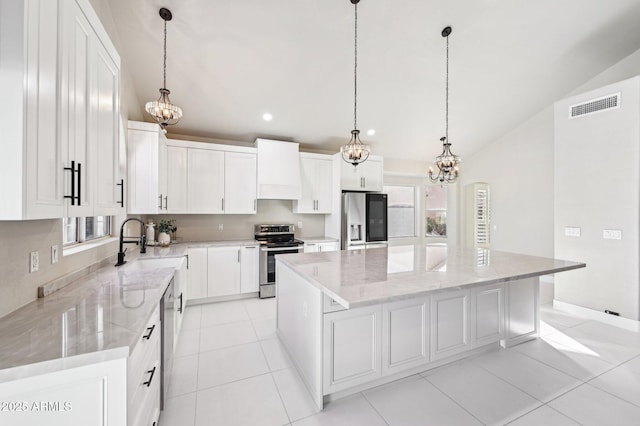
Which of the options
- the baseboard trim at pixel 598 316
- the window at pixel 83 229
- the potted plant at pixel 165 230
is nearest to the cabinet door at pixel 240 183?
the potted plant at pixel 165 230

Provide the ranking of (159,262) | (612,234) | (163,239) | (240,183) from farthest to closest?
(240,183)
(163,239)
(612,234)
(159,262)

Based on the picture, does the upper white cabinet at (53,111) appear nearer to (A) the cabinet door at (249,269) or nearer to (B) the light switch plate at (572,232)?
(A) the cabinet door at (249,269)

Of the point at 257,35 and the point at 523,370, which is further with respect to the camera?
the point at 257,35

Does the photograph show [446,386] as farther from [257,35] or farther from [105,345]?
[257,35]

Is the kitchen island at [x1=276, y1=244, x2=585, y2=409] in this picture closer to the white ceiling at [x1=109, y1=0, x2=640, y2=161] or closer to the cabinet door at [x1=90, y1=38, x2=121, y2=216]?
the cabinet door at [x1=90, y1=38, x2=121, y2=216]

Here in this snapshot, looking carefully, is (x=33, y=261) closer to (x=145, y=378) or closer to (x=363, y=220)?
(x=145, y=378)

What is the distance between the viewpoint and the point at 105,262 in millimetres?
2465

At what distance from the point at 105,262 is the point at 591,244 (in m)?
5.54

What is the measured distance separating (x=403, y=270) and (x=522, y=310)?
1679mm

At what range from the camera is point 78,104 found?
1.34m

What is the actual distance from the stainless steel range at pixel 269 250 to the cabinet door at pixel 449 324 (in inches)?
99.3

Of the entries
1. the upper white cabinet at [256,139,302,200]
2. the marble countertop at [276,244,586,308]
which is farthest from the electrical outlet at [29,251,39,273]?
the upper white cabinet at [256,139,302,200]

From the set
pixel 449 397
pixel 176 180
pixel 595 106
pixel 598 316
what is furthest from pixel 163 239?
pixel 595 106

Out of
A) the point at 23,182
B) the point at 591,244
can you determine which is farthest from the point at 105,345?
the point at 591,244
